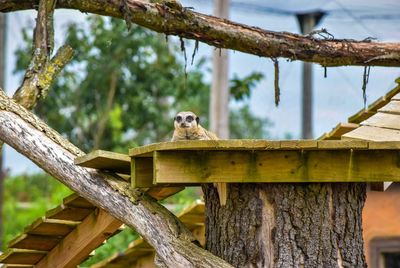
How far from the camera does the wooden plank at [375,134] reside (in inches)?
254

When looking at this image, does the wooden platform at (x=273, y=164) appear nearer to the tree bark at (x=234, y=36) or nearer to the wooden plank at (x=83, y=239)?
the wooden plank at (x=83, y=239)

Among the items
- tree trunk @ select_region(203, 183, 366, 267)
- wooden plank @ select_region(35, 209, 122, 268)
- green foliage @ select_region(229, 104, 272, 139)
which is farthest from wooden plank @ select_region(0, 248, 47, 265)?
green foliage @ select_region(229, 104, 272, 139)

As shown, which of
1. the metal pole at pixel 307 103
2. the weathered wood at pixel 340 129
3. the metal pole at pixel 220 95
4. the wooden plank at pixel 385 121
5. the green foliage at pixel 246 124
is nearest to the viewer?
the wooden plank at pixel 385 121

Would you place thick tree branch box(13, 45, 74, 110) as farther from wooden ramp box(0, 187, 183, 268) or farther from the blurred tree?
the blurred tree

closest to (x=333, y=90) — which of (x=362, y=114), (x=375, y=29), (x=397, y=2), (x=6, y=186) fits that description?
(x=375, y=29)

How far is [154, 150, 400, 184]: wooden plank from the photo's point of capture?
5.85 m

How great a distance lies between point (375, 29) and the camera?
14.6 meters

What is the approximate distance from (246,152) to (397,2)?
25.8 feet

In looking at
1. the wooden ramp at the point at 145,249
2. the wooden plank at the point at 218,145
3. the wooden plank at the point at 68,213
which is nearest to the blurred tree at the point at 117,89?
the wooden ramp at the point at 145,249

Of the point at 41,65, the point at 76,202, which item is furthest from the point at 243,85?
the point at 76,202

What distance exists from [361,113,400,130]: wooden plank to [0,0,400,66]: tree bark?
0.91 m

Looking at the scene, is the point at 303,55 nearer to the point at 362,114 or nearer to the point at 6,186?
the point at 362,114

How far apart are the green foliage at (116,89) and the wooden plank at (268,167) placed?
1421 cm

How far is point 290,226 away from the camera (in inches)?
233
